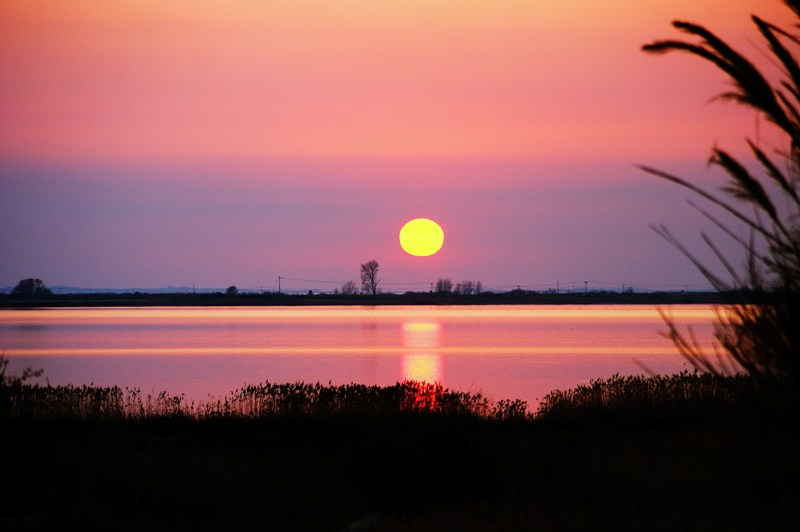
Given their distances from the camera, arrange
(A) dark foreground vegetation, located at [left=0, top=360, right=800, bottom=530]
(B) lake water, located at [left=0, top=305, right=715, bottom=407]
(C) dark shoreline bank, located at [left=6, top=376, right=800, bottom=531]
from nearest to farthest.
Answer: (A) dark foreground vegetation, located at [left=0, top=360, right=800, bottom=530], (C) dark shoreline bank, located at [left=6, top=376, right=800, bottom=531], (B) lake water, located at [left=0, top=305, right=715, bottom=407]

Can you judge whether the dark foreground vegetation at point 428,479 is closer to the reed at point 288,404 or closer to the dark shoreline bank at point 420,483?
the dark shoreline bank at point 420,483

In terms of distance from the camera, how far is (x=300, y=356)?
53656 millimetres

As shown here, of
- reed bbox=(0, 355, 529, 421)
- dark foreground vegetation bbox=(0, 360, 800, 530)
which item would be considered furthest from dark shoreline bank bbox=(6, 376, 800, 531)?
reed bbox=(0, 355, 529, 421)

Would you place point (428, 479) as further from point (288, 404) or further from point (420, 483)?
point (288, 404)

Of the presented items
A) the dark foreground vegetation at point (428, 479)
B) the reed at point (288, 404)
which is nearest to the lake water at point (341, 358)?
the reed at point (288, 404)

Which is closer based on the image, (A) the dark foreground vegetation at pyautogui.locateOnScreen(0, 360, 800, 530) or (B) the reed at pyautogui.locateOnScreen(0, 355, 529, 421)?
(A) the dark foreground vegetation at pyautogui.locateOnScreen(0, 360, 800, 530)

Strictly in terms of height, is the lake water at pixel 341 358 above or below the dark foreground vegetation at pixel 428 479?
below

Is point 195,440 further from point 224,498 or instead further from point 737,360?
point 737,360

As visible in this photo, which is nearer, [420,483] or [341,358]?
[420,483]

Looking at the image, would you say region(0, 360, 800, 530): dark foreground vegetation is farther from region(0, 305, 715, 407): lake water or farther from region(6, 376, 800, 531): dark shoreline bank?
region(0, 305, 715, 407): lake water

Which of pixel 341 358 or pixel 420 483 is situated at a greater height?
pixel 420 483

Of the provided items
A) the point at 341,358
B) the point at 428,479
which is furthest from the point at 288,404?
the point at 341,358

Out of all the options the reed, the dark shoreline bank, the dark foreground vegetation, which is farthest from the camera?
the reed

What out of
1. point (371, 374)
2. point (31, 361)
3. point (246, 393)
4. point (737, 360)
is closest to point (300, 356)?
point (371, 374)
